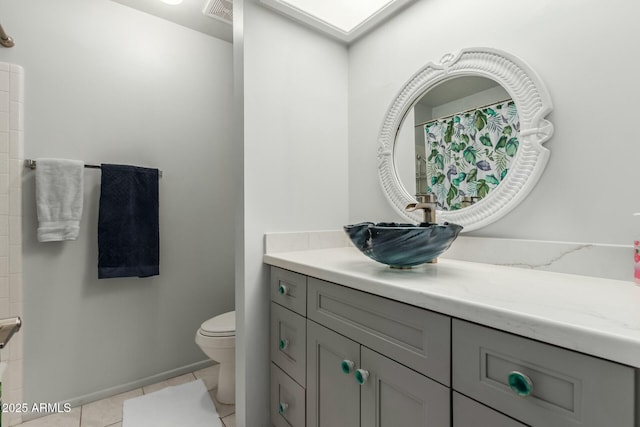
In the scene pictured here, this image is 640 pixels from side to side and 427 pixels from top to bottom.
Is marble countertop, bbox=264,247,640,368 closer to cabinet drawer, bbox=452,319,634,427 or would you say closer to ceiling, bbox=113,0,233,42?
cabinet drawer, bbox=452,319,634,427

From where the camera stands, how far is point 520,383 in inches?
22.0

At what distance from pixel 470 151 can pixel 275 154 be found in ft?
2.90

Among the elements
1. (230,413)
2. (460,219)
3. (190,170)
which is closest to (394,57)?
(460,219)

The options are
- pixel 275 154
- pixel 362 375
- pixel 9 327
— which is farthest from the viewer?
pixel 275 154

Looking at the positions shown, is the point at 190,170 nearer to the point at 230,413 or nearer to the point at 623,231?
the point at 230,413

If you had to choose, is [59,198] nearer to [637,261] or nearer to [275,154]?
[275,154]

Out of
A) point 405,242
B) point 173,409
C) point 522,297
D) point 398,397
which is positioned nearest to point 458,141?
point 405,242

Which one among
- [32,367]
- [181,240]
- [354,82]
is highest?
[354,82]

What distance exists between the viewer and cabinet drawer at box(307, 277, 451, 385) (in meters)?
0.70

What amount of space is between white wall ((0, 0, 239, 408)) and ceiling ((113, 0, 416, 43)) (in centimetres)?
14

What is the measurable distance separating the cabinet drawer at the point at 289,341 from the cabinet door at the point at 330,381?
0.14 ft

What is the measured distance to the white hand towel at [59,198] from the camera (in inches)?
63.4

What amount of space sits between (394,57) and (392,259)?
112 centimetres

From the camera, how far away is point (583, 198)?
0.94 meters
